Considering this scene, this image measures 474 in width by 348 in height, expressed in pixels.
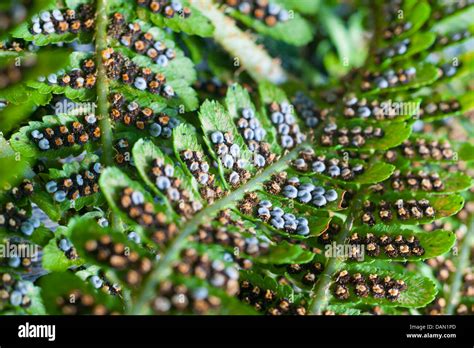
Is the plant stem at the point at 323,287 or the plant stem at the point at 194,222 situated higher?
the plant stem at the point at 194,222

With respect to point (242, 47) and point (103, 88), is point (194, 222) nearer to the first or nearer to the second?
point (103, 88)

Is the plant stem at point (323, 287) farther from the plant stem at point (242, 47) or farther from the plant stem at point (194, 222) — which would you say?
the plant stem at point (242, 47)

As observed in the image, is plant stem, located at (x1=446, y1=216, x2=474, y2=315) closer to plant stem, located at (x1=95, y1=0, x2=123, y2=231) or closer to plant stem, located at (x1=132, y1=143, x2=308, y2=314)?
plant stem, located at (x1=132, y1=143, x2=308, y2=314)

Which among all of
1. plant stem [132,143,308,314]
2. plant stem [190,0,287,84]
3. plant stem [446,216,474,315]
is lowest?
plant stem [446,216,474,315]

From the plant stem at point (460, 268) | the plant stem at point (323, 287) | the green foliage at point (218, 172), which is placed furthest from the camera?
the plant stem at point (460, 268)

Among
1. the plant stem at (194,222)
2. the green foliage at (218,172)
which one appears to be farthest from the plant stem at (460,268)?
the plant stem at (194,222)

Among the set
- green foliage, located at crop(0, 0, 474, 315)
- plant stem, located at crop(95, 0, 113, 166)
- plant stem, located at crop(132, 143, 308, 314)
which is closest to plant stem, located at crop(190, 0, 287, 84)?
green foliage, located at crop(0, 0, 474, 315)
